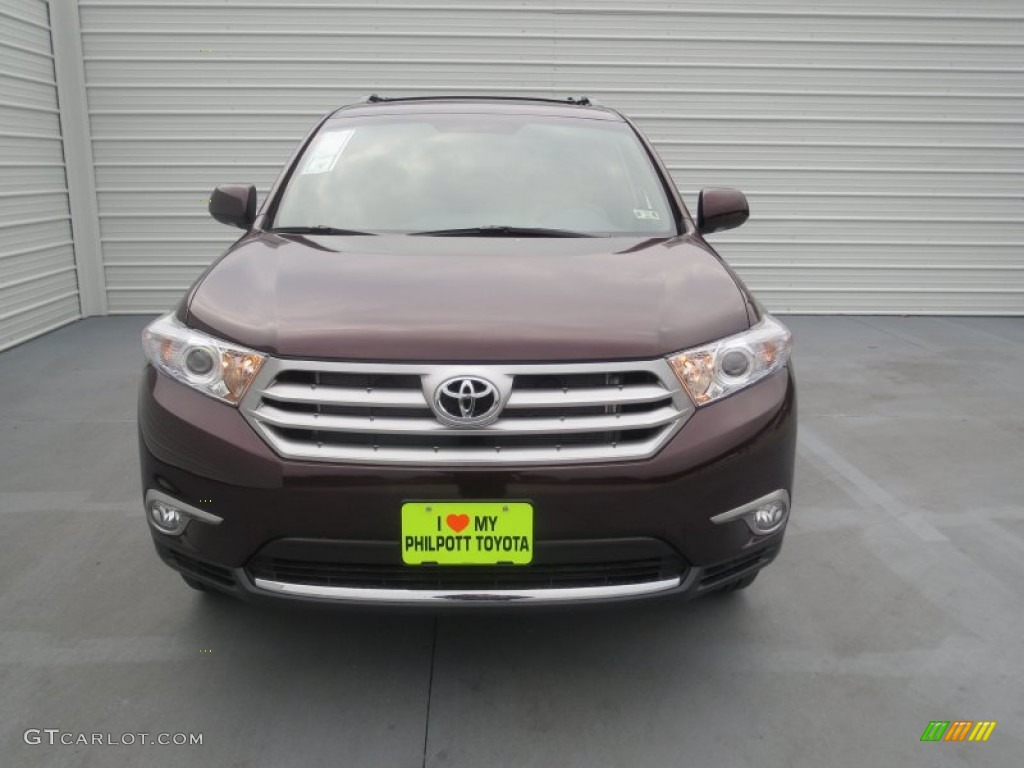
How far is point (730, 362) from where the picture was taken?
84.2 inches

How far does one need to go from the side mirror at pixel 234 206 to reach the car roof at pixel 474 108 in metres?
0.52

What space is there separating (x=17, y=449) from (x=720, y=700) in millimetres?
3451

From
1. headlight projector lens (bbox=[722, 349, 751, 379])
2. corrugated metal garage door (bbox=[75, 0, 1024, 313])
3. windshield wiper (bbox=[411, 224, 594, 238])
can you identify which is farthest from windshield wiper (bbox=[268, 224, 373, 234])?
corrugated metal garage door (bbox=[75, 0, 1024, 313])

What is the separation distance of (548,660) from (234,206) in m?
1.94

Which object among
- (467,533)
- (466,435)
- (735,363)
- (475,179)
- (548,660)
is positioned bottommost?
(548,660)

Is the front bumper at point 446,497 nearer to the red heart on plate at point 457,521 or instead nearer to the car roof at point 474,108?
the red heart on plate at point 457,521

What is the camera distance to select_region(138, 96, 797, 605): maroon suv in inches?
76.7

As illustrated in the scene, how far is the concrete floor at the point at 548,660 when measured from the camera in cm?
209

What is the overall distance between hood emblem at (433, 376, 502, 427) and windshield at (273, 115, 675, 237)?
98cm

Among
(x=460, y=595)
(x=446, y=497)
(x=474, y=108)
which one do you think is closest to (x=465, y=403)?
(x=446, y=497)

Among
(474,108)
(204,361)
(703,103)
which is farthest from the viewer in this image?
(703,103)

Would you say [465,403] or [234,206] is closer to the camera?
[465,403]

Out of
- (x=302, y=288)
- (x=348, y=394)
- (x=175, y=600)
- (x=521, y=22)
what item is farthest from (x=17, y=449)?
(x=521, y=22)

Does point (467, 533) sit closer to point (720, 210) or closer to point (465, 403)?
point (465, 403)
